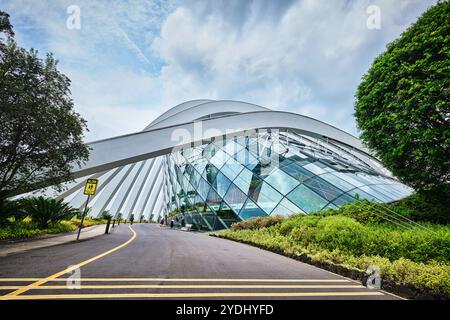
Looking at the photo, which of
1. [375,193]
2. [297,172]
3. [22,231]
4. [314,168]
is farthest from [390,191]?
[22,231]

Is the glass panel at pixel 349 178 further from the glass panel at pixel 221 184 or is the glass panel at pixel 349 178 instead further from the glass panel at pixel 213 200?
the glass panel at pixel 213 200

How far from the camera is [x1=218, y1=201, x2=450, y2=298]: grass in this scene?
395cm

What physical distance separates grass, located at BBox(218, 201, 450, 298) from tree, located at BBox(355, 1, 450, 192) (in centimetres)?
217

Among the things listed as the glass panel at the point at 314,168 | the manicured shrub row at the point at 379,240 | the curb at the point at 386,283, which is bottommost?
the curb at the point at 386,283

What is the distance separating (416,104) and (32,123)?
1374 cm

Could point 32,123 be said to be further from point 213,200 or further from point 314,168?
point 314,168

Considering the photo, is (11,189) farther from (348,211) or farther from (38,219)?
(348,211)

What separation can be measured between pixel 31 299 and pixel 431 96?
35.3ft

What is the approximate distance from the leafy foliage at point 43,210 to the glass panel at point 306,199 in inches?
561

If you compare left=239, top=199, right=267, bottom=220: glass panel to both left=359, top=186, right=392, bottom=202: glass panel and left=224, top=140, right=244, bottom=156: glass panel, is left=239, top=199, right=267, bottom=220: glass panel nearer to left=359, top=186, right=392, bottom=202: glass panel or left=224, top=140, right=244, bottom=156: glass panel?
left=224, top=140, right=244, bottom=156: glass panel

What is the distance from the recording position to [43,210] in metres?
11.4

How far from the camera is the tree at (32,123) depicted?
7.42 meters

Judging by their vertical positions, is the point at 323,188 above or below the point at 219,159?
below

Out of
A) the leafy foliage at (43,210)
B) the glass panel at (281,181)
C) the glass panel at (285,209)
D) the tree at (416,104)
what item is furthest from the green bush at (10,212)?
the tree at (416,104)
